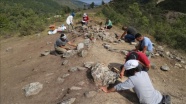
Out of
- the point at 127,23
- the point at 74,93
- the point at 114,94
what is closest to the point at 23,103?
the point at 74,93

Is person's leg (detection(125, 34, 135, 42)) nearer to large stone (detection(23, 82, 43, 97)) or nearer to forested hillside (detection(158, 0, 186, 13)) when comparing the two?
large stone (detection(23, 82, 43, 97))

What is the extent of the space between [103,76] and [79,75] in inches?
52.4

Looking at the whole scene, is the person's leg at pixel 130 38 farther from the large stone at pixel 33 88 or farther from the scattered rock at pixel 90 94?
the scattered rock at pixel 90 94

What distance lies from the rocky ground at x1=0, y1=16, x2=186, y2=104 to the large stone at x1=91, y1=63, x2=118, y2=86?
0.03 metres

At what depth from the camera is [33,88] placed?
8.88m

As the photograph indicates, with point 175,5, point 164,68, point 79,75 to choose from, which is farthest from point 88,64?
point 175,5

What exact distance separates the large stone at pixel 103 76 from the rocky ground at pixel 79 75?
0.03 meters

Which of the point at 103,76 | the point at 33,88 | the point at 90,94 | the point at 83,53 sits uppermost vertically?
the point at 103,76

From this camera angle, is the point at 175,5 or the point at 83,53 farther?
the point at 175,5

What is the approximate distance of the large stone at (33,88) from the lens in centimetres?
870

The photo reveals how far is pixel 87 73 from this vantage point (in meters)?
8.54

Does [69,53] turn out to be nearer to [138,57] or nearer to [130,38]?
[138,57]

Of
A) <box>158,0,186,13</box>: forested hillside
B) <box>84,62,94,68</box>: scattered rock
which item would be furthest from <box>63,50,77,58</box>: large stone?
<box>158,0,186,13</box>: forested hillside

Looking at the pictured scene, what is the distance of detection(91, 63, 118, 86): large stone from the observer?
7448 millimetres
